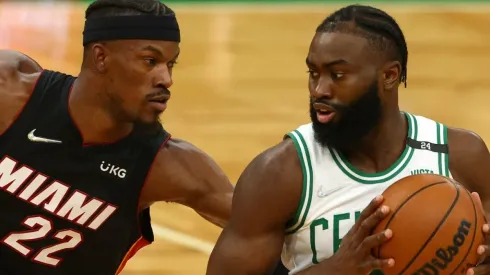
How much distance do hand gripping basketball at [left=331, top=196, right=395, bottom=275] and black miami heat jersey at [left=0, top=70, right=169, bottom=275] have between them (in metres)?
1.32

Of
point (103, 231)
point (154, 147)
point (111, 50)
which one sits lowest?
point (103, 231)

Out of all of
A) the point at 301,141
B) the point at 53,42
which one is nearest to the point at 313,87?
the point at 301,141

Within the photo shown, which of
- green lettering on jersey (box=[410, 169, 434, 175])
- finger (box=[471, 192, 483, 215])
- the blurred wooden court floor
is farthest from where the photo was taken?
the blurred wooden court floor

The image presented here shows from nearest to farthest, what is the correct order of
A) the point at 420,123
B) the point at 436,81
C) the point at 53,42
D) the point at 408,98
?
1. the point at 420,123
2. the point at 408,98
3. the point at 436,81
4. the point at 53,42

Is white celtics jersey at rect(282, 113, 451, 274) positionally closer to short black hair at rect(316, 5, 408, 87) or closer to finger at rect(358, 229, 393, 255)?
finger at rect(358, 229, 393, 255)

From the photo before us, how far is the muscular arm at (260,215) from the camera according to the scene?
3.82 meters

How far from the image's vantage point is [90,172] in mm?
4695

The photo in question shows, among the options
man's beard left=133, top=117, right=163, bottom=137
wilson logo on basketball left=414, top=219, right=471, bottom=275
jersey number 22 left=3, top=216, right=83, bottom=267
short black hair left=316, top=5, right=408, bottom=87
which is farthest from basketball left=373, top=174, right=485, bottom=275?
jersey number 22 left=3, top=216, right=83, bottom=267

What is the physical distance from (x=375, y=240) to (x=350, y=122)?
46 centimetres

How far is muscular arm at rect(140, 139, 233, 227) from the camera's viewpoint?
4.80 m

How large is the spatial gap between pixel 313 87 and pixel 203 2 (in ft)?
30.6

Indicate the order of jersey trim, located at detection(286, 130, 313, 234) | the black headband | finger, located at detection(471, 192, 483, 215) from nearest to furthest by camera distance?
finger, located at detection(471, 192, 483, 215) → jersey trim, located at detection(286, 130, 313, 234) → the black headband

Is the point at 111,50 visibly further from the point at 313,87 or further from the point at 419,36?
the point at 419,36

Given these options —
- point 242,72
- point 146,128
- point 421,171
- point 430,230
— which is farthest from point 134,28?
point 242,72
